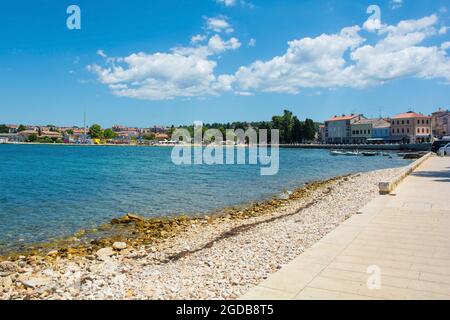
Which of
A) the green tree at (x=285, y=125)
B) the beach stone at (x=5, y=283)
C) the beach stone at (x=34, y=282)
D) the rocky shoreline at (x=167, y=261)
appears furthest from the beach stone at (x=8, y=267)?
the green tree at (x=285, y=125)

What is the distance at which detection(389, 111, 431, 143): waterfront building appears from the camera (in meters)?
122

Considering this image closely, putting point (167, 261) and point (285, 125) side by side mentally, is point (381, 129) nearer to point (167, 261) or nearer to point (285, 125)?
point (285, 125)

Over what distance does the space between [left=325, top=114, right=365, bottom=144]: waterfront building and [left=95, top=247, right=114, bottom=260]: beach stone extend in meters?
145

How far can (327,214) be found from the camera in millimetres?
14711

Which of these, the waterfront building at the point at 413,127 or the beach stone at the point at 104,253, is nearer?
the beach stone at the point at 104,253

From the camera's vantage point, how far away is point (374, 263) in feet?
22.9

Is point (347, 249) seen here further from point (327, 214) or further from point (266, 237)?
point (327, 214)

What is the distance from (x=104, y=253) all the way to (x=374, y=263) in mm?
7832

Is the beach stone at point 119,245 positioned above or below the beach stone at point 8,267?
above

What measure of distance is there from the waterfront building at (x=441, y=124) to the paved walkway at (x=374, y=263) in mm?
142118

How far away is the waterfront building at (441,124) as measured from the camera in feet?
448

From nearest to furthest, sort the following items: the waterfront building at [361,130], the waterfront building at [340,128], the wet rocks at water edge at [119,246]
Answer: the wet rocks at water edge at [119,246] → the waterfront building at [361,130] → the waterfront building at [340,128]

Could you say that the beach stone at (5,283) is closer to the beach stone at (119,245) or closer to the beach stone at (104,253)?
the beach stone at (104,253)
